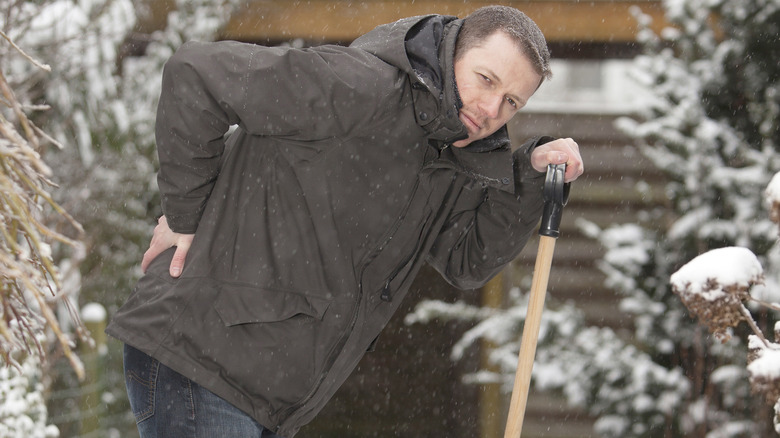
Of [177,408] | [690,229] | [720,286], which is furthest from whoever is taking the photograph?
[690,229]

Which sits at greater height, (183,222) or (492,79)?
(492,79)

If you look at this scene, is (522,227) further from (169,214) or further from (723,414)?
(723,414)

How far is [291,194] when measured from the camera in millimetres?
1605

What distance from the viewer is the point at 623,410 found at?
11.3ft

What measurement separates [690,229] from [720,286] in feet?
6.99

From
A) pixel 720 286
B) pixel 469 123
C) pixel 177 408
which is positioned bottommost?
pixel 177 408

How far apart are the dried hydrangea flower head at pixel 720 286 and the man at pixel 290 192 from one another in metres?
0.46

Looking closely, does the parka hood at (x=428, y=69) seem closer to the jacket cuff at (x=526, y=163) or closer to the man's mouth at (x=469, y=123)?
the man's mouth at (x=469, y=123)

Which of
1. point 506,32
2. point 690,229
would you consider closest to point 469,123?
point 506,32

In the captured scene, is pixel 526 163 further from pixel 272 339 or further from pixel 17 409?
pixel 17 409

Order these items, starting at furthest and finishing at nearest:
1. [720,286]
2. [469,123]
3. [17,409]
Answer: [17,409]
[469,123]
[720,286]

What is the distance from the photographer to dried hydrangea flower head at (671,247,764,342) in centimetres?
136

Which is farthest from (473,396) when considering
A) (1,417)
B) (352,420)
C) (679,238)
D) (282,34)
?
(1,417)

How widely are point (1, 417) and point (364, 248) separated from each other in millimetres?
1583
